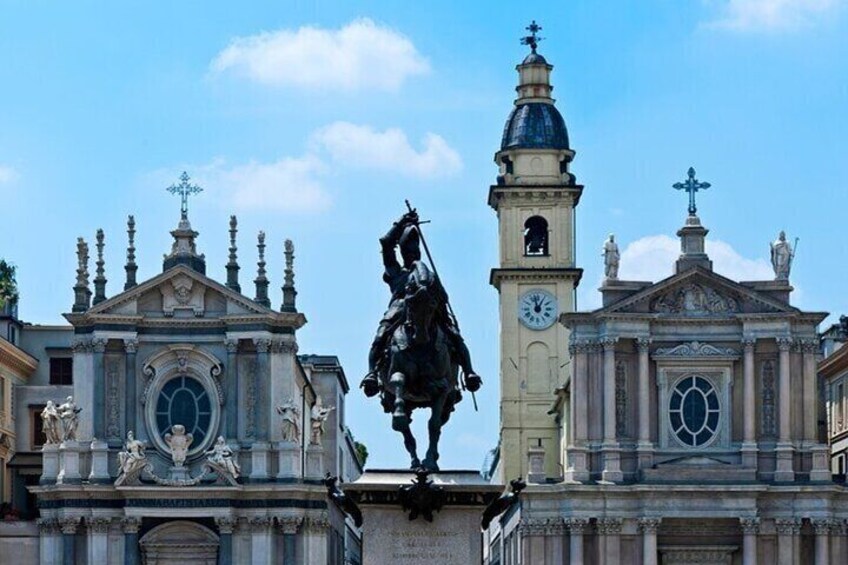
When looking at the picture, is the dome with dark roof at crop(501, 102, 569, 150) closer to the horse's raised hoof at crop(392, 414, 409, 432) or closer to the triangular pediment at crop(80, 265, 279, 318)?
the triangular pediment at crop(80, 265, 279, 318)

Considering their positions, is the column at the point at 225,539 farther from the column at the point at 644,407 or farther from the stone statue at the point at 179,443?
the column at the point at 644,407

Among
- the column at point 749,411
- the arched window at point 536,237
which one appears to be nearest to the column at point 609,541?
the column at point 749,411

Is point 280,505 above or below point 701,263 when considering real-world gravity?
below

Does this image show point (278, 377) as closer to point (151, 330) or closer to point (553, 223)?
point (151, 330)

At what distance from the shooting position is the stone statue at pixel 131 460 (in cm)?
8319

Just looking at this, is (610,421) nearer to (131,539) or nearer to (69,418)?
(131,539)

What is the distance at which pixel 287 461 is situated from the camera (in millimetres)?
83938

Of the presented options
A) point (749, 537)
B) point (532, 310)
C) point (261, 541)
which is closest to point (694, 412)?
point (749, 537)

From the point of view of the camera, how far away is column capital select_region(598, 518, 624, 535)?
279ft

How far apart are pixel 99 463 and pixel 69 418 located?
2079mm

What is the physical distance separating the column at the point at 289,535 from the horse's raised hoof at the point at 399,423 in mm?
55153

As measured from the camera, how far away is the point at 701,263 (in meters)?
87.6

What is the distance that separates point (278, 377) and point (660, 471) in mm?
14529

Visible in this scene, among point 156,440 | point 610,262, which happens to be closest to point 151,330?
point 156,440
